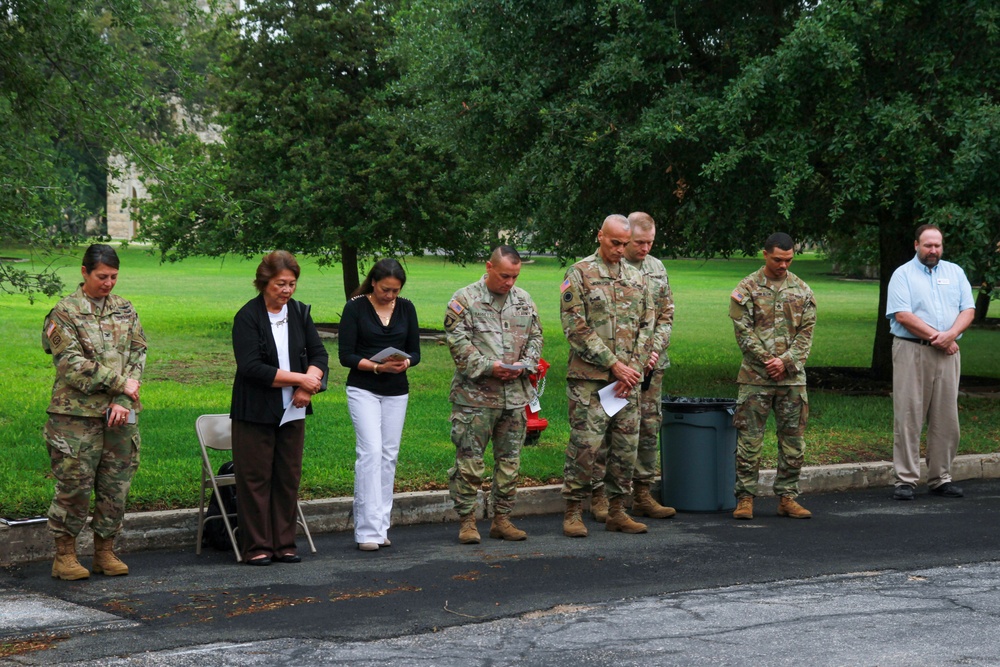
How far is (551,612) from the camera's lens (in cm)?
653

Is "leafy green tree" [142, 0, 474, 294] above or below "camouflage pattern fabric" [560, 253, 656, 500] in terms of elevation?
above

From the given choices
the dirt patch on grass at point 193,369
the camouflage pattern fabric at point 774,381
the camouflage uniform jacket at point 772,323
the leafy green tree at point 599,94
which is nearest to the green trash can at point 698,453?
the camouflage pattern fabric at point 774,381

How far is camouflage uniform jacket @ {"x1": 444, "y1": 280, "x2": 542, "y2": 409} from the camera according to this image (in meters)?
8.44

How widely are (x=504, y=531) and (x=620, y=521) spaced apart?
33.8 inches

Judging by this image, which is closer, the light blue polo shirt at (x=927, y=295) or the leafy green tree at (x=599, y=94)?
the light blue polo shirt at (x=927, y=295)

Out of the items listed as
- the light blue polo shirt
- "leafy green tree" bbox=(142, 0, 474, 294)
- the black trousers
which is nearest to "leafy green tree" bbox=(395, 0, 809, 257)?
the light blue polo shirt

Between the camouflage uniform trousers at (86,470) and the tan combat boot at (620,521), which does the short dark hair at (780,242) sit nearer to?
the tan combat boot at (620,521)

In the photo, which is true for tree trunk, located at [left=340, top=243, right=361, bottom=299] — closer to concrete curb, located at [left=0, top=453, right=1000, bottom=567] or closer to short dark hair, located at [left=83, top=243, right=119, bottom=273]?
concrete curb, located at [left=0, top=453, right=1000, bottom=567]

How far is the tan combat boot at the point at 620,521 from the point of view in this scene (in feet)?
28.7

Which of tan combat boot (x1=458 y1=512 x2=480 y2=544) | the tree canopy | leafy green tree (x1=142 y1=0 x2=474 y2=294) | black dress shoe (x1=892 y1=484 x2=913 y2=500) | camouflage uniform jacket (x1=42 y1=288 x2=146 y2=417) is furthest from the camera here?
leafy green tree (x1=142 y1=0 x2=474 y2=294)

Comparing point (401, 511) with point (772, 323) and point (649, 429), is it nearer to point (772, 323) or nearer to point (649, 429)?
point (649, 429)

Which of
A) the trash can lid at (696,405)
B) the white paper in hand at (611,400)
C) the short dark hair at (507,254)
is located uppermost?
the short dark hair at (507,254)

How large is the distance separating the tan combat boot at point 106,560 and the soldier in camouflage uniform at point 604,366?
9.88ft

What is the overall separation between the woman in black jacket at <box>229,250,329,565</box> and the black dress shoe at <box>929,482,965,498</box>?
214 inches
